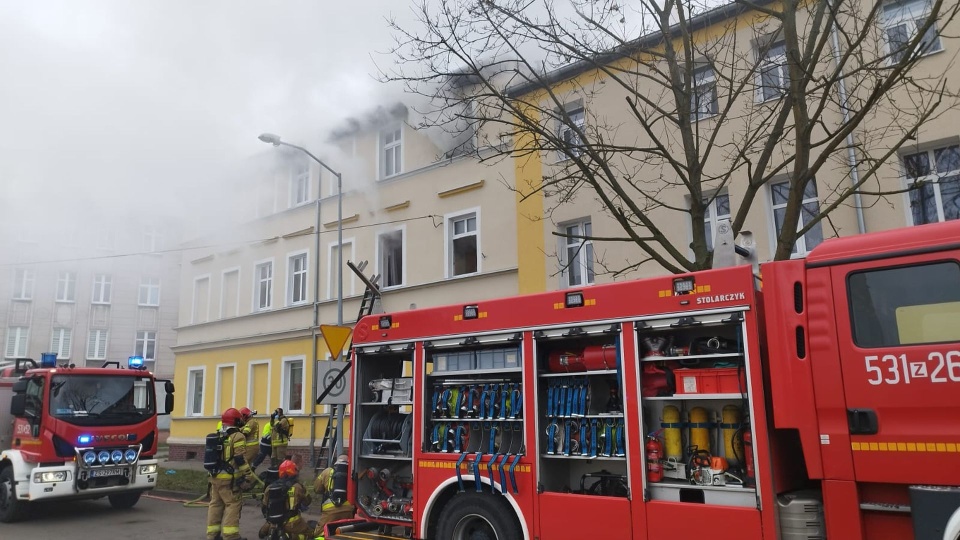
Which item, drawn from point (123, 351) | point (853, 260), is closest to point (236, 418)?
point (853, 260)

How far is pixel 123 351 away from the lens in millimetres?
40344

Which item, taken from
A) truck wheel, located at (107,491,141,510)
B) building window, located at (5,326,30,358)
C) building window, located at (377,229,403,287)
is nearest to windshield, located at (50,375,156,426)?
truck wheel, located at (107,491,141,510)

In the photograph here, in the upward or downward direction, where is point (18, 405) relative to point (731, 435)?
upward

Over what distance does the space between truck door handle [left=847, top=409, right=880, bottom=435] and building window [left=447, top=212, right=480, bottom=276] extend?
1070 cm

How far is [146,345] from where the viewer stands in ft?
133

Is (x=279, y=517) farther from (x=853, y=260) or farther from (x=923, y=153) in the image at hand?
(x=923, y=153)

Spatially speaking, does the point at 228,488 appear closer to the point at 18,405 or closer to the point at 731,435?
the point at 18,405

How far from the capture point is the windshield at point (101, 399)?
10664 millimetres

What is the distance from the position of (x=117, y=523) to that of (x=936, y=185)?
42.7ft

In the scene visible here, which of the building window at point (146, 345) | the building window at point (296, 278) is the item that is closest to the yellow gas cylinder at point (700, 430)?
the building window at point (296, 278)

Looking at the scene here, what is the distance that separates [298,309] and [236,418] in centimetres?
942

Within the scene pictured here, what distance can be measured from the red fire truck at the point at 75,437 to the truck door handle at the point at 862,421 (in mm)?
10400

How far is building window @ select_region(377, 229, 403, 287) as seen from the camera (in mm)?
16391

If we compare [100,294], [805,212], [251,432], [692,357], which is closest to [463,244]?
[251,432]
